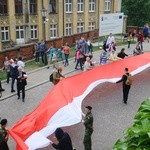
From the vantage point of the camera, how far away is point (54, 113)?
34.8 feet

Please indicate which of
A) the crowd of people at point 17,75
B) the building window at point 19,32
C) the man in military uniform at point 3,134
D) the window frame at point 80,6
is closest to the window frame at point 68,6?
the window frame at point 80,6

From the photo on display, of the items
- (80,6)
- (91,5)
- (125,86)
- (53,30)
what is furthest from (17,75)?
(91,5)

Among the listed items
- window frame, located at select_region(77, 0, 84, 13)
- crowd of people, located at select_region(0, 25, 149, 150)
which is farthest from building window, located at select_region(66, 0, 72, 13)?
crowd of people, located at select_region(0, 25, 149, 150)

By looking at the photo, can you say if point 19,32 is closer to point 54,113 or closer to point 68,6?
point 68,6

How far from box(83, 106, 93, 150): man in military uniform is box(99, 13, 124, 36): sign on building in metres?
18.6

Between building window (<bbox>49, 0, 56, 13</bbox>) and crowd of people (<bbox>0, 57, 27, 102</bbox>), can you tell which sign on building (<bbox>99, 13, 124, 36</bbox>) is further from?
building window (<bbox>49, 0, 56, 13</bbox>)

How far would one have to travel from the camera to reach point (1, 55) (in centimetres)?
2239

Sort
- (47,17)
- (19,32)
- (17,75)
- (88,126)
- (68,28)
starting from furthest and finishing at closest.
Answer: (68,28), (47,17), (19,32), (17,75), (88,126)

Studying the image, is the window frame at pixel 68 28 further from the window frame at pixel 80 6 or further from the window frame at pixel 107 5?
the window frame at pixel 107 5

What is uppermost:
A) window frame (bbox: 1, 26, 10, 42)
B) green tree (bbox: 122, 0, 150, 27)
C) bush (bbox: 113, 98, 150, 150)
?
green tree (bbox: 122, 0, 150, 27)

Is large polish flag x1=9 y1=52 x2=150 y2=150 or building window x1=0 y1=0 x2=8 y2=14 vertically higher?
building window x1=0 y1=0 x2=8 y2=14

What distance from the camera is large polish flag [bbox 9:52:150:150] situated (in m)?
9.61

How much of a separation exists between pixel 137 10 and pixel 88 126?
5311 centimetres

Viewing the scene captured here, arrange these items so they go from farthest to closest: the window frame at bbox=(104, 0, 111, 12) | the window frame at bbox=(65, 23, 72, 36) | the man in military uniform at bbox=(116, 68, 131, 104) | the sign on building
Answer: the window frame at bbox=(104, 0, 111, 12), the window frame at bbox=(65, 23, 72, 36), the sign on building, the man in military uniform at bbox=(116, 68, 131, 104)
